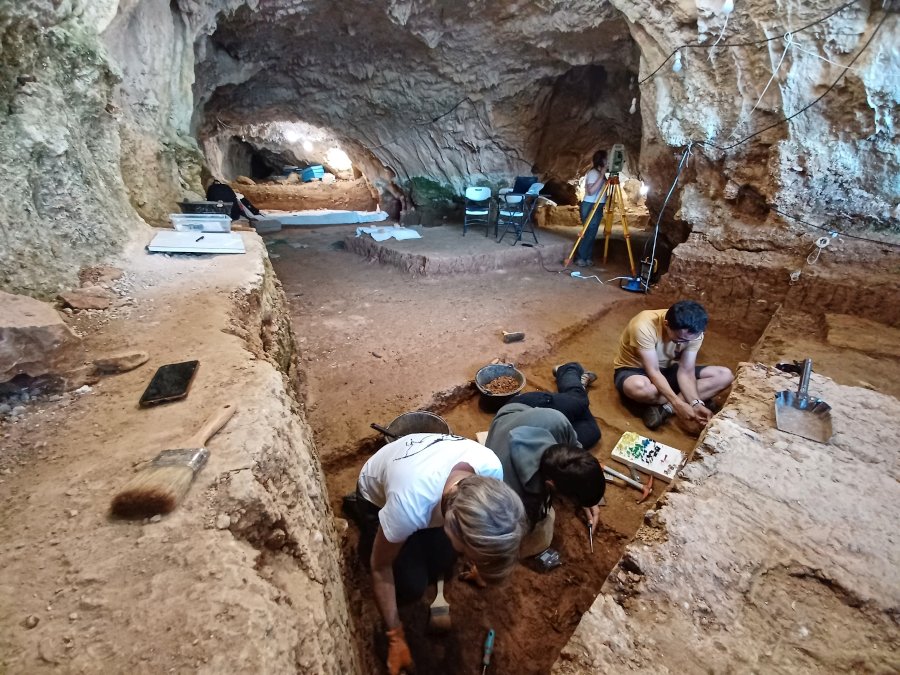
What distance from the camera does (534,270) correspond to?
23.0 ft

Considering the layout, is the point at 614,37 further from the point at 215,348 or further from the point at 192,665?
the point at 192,665

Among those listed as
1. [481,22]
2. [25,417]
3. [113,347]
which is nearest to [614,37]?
[481,22]

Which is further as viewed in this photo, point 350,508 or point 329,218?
point 329,218

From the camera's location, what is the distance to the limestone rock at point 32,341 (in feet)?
4.96

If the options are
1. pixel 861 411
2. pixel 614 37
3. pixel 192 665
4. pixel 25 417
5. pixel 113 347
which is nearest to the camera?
pixel 192 665

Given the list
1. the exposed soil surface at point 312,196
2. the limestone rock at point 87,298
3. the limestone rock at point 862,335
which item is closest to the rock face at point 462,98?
the limestone rock at point 87,298

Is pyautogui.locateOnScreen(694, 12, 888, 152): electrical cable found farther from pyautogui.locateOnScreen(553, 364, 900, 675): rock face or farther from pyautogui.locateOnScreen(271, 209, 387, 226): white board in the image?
pyautogui.locateOnScreen(271, 209, 387, 226): white board

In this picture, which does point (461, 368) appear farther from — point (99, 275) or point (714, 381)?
point (99, 275)

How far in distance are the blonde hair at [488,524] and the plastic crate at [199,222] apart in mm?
3598

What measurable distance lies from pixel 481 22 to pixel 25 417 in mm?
7858

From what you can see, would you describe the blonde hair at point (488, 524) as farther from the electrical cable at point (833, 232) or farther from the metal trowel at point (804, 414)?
the electrical cable at point (833, 232)

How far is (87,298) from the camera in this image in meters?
2.24

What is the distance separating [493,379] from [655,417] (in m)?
1.30

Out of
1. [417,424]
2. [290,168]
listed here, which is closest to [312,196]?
[290,168]
